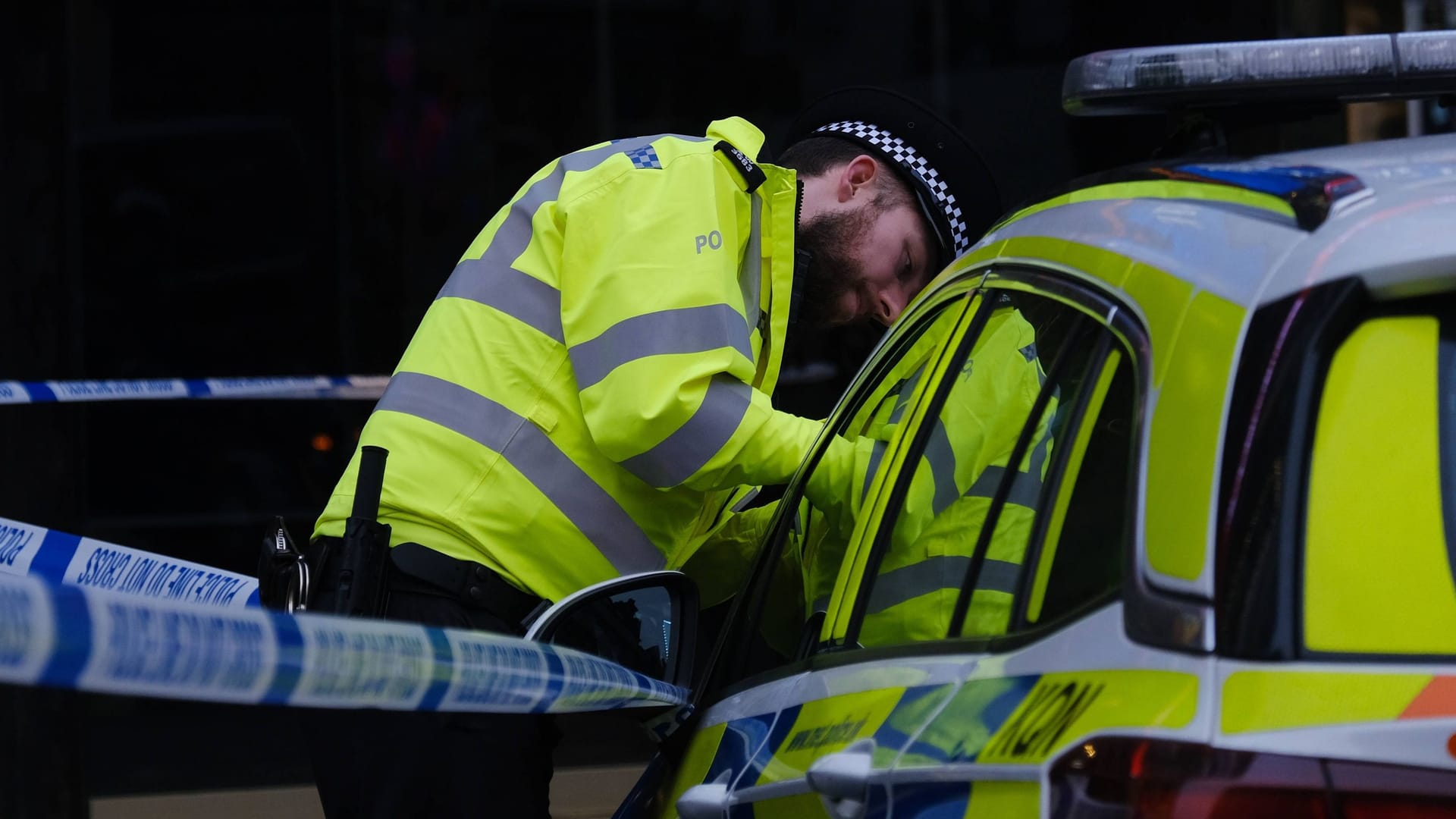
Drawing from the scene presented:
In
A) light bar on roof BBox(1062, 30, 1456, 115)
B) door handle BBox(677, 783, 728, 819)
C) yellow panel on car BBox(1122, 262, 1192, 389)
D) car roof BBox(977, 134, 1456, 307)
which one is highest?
light bar on roof BBox(1062, 30, 1456, 115)

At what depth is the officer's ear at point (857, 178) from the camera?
9.75 feet

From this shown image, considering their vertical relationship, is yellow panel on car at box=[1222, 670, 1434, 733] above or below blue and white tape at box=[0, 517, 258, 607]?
above

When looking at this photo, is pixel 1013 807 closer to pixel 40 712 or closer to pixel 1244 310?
pixel 1244 310

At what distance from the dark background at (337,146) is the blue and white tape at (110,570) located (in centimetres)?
295

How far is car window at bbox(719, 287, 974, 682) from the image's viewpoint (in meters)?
2.28

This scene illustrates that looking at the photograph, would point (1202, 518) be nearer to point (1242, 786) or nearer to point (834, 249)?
point (1242, 786)

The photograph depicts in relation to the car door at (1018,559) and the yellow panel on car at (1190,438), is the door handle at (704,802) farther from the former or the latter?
the yellow panel on car at (1190,438)

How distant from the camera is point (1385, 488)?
134cm

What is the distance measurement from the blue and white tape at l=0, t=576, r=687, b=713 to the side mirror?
459mm

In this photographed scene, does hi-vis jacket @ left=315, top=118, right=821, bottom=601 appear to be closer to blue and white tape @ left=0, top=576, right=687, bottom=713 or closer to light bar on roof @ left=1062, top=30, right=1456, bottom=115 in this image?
blue and white tape @ left=0, top=576, right=687, bottom=713

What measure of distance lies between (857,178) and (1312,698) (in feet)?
6.06

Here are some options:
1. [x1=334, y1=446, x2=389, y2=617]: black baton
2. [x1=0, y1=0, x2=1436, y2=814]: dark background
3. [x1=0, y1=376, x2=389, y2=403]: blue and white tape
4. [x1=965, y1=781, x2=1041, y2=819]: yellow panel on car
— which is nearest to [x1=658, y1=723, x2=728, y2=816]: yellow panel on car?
[x1=334, y1=446, x2=389, y2=617]: black baton

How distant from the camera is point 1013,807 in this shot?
140 cm

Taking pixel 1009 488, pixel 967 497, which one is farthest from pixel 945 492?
pixel 1009 488
